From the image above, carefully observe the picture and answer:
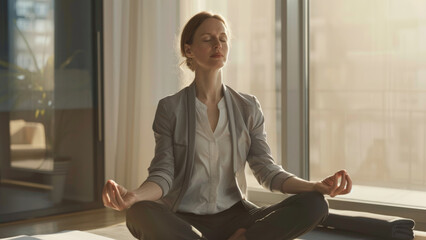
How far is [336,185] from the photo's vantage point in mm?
2012

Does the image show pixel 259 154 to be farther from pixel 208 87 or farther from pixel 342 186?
pixel 342 186

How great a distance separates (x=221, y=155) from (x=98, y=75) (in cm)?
237

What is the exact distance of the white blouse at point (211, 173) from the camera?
229 cm

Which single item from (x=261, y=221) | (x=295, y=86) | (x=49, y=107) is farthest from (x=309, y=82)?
(x=261, y=221)

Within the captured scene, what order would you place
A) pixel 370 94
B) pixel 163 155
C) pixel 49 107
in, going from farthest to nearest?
pixel 49 107
pixel 370 94
pixel 163 155

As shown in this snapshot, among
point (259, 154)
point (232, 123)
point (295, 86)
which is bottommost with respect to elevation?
point (259, 154)

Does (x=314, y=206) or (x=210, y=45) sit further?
(x=210, y=45)

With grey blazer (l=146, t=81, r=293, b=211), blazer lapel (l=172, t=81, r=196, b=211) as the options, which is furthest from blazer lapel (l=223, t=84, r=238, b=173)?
blazer lapel (l=172, t=81, r=196, b=211)

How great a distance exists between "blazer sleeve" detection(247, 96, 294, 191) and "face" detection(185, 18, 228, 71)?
0.24 m

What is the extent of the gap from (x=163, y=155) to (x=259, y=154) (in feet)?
1.15

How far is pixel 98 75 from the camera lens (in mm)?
4527

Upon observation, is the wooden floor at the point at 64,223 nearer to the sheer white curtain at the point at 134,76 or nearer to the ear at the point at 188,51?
the sheer white curtain at the point at 134,76

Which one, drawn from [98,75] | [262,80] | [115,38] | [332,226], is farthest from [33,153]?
[332,226]

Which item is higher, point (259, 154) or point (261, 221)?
point (259, 154)
